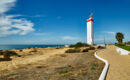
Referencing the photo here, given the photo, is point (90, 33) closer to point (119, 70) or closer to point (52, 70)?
point (119, 70)

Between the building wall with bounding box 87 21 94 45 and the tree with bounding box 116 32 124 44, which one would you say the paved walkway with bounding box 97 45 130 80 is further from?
the tree with bounding box 116 32 124 44

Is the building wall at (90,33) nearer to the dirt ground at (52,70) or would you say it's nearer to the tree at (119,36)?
the tree at (119,36)

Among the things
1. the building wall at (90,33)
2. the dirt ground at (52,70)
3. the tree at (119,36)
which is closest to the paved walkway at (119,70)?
the dirt ground at (52,70)

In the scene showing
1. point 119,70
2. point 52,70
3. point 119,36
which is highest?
point 119,36

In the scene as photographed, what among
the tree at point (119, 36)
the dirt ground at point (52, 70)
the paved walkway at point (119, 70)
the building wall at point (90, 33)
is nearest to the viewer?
the paved walkway at point (119, 70)

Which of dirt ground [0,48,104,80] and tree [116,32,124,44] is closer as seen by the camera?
dirt ground [0,48,104,80]

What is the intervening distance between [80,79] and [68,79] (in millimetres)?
658

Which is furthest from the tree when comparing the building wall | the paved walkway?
the paved walkway

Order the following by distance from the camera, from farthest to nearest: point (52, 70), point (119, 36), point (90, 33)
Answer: point (119, 36), point (90, 33), point (52, 70)

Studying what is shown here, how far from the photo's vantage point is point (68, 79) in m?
5.62

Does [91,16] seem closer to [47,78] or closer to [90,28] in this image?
[90,28]

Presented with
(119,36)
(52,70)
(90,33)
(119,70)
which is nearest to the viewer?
(119,70)

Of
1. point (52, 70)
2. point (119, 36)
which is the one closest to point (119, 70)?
point (52, 70)

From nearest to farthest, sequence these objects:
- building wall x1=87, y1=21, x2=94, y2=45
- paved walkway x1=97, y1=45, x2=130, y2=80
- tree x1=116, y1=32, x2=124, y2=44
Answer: paved walkway x1=97, y1=45, x2=130, y2=80
building wall x1=87, y1=21, x2=94, y2=45
tree x1=116, y1=32, x2=124, y2=44
